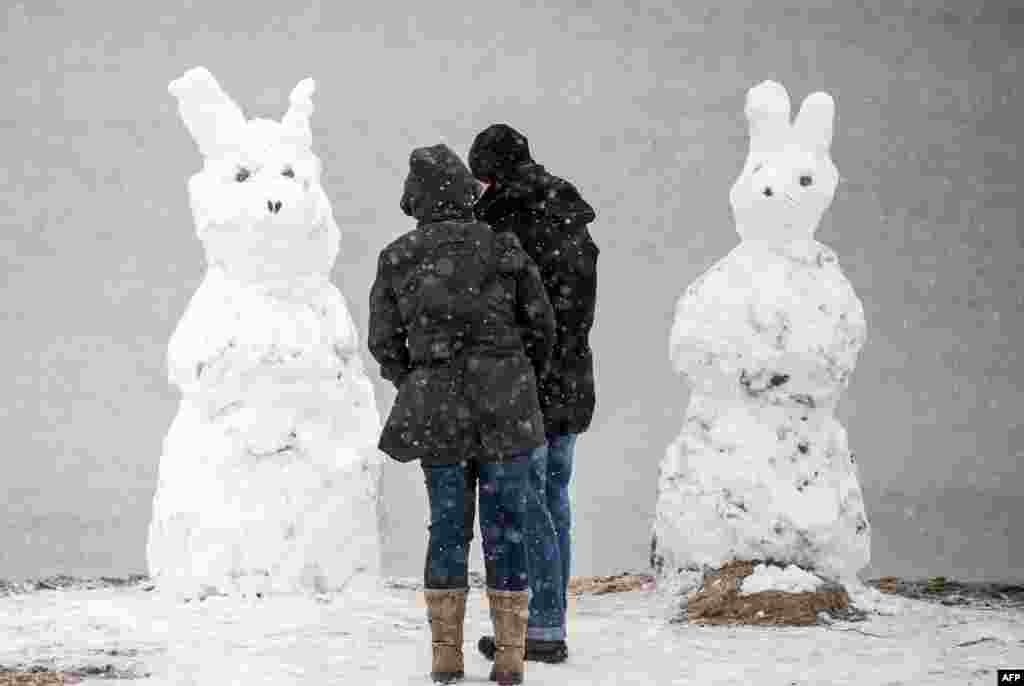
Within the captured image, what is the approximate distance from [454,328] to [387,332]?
10.2 inches

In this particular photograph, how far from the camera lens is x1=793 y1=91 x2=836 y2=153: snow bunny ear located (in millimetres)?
7258

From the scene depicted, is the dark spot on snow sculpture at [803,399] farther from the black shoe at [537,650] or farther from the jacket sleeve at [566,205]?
the black shoe at [537,650]

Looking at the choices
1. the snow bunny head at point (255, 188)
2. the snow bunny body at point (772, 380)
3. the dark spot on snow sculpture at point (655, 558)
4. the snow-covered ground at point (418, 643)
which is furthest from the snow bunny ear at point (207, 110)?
the dark spot on snow sculpture at point (655, 558)

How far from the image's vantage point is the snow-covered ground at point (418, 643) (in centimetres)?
507

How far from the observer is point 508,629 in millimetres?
4645

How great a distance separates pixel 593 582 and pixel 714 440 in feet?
4.72

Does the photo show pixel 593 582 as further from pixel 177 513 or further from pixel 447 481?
pixel 447 481

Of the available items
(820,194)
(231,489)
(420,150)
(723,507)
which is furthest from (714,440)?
(420,150)

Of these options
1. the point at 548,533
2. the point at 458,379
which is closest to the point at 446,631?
the point at 548,533

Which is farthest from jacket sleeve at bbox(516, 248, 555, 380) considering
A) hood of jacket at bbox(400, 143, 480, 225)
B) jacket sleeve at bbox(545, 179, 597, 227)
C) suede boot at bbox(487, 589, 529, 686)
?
suede boot at bbox(487, 589, 529, 686)

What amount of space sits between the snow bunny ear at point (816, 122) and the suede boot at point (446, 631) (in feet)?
12.1

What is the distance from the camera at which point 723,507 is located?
7027mm

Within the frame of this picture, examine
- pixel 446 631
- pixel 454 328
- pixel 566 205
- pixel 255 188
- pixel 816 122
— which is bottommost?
pixel 446 631

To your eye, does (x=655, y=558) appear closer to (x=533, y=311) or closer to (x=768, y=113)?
(x=768, y=113)
